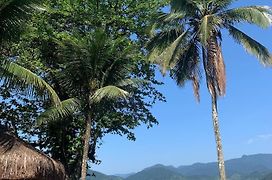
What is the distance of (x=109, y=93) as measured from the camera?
17.1 m

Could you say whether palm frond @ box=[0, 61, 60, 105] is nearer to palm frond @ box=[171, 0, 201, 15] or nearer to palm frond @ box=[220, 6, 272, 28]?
palm frond @ box=[171, 0, 201, 15]

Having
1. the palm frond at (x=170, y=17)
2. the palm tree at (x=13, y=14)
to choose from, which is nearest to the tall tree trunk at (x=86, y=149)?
the palm tree at (x=13, y=14)

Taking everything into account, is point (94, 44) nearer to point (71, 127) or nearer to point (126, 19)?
point (126, 19)

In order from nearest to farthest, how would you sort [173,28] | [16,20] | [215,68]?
[16,20], [215,68], [173,28]

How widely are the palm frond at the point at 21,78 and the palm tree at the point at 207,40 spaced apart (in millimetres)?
7645

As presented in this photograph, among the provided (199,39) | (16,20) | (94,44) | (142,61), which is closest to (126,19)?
(142,61)

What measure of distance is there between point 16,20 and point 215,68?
31.8ft

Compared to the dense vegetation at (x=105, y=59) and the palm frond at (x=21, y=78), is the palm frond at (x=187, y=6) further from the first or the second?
the palm frond at (x=21, y=78)

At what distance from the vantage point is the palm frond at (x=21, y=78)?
14.3m

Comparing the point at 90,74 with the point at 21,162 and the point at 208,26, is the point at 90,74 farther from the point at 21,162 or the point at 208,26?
the point at 208,26

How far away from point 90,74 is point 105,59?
0.80 metres

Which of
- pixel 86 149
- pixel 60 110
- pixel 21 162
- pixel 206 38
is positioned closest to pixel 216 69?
pixel 206 38

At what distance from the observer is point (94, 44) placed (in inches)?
698

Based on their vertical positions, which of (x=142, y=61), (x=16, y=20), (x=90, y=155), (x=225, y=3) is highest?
(x=225, y=3)
